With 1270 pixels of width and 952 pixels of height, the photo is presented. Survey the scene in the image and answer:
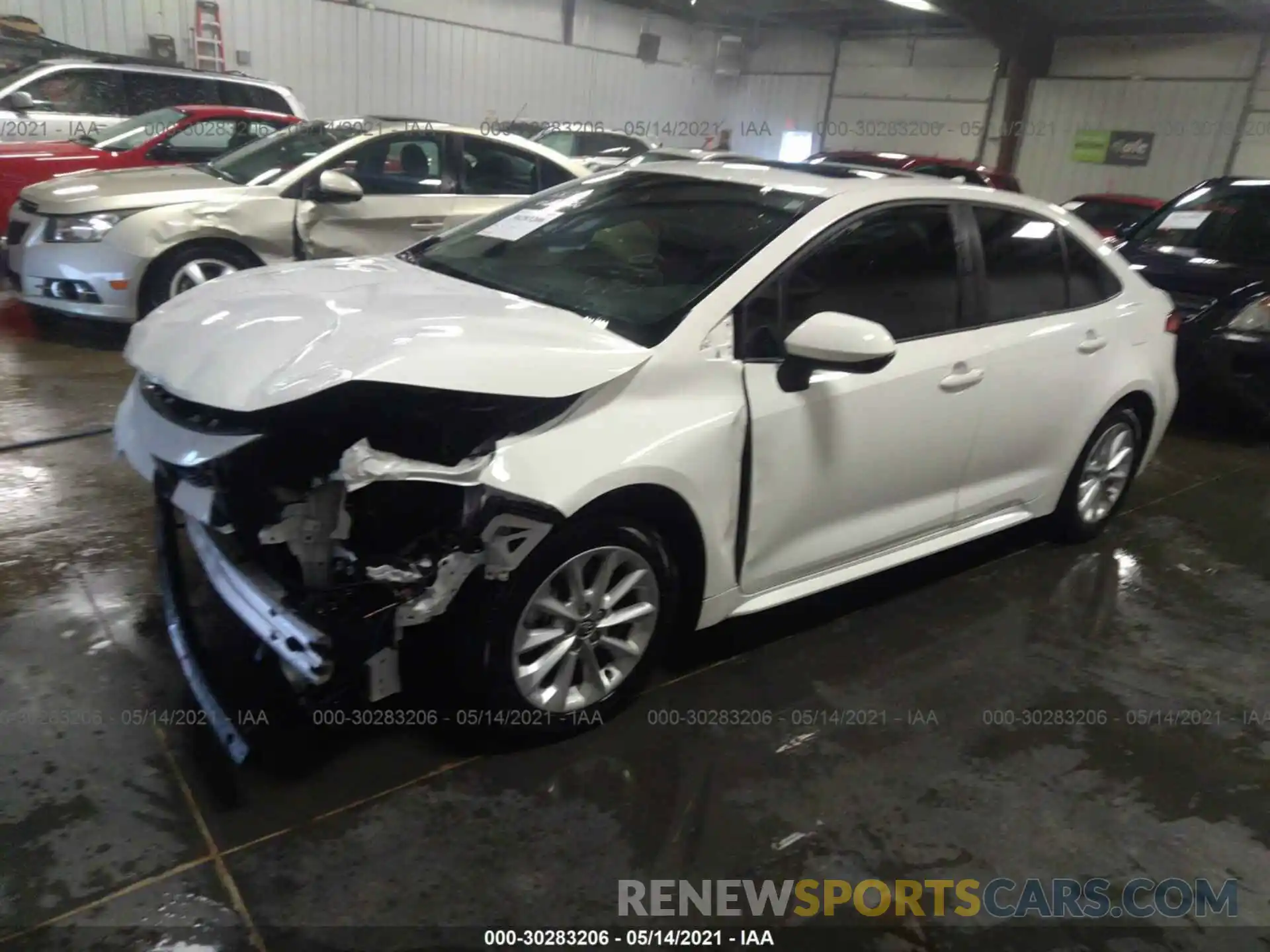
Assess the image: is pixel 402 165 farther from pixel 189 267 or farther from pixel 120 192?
pixel 120 192

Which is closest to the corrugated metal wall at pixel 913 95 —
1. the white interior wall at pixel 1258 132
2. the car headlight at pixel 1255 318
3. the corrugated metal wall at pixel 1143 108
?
the corrugated metal wall at pixel 1143 108

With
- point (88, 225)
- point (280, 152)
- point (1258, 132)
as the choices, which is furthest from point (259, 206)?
point (1258, 132)

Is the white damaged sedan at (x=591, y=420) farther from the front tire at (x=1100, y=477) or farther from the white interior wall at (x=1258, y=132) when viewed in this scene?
the white interior wall at (x=1258, y=132)

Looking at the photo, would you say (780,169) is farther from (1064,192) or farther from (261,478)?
(1064,192)

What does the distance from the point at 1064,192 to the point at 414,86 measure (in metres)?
10.3

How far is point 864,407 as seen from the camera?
2.87 m

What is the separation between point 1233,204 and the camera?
6465mm

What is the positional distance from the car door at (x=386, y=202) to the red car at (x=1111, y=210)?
6934mm

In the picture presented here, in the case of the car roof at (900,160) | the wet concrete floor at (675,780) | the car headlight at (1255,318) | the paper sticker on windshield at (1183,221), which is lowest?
the wet concrete floor at (675,780)

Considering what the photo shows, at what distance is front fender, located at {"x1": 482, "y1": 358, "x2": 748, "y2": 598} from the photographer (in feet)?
7.34

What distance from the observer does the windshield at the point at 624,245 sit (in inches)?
107

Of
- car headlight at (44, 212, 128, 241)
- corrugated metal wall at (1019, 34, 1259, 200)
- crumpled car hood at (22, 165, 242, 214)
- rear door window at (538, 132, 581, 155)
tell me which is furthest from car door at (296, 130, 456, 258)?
corrugated metal wall at (1019, 34, 1259, 200)

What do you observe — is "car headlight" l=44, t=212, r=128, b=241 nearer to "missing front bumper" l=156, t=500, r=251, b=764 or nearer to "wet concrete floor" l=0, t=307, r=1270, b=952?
"wet concrete floor" l=0, t=307, r=1270, b=952

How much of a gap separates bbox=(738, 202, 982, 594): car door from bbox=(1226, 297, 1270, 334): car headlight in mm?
3521
